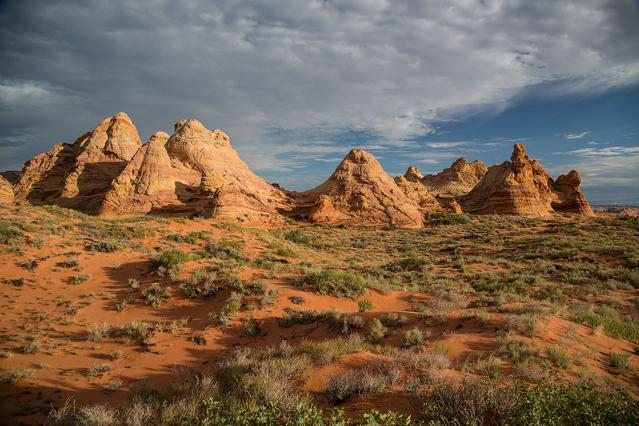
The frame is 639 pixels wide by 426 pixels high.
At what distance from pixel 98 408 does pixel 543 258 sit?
23.6m

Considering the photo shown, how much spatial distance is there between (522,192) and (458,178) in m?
30.3

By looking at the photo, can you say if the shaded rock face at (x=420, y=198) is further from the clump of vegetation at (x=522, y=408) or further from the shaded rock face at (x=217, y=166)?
the clump of vegetation at (x=522, y=408)

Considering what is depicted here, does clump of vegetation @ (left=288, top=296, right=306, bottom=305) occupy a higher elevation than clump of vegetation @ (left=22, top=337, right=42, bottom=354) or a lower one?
higher

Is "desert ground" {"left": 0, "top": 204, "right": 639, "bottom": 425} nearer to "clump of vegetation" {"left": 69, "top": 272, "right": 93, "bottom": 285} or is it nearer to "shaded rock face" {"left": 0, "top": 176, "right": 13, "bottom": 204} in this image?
"clump of vegetation" {"left": 69, "top": 272, "right": 93, "bottom": 285}

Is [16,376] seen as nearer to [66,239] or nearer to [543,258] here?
[66,239]

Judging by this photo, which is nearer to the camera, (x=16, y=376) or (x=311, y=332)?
(x=16, y=376)

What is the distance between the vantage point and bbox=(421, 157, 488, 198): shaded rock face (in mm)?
73875

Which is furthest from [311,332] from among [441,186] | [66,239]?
[441,186]

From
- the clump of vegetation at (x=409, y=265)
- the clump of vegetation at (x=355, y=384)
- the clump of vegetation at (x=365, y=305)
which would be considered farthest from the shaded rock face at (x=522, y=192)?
the clump of vegetation at (x=355, y=384)

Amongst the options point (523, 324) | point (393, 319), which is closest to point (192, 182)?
point (393, 319)

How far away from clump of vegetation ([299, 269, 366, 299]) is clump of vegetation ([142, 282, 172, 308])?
4.50 m

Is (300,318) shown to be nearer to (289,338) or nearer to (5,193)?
(289,338)

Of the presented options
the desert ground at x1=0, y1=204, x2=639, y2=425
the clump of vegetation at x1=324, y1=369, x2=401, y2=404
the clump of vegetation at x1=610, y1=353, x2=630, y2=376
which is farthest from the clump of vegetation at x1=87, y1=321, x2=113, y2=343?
A: the clump of vegetation at x1=610, y1=353, x2=630, y2=376

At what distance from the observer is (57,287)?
11.5 meters
